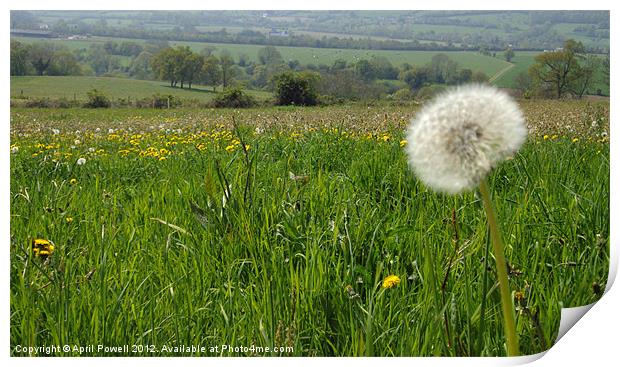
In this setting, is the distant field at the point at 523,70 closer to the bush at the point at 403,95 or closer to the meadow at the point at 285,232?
the meadow at the point at 285,232

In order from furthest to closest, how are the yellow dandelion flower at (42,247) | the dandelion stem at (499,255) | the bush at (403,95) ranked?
the bush at (403,95)
the yellow dandelion flower at (42,247)
the dandelion stem at (499,255)

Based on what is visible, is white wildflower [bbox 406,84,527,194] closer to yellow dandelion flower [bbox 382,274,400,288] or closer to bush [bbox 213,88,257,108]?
yellow dandelion flower [bbox 382,274,400,288]

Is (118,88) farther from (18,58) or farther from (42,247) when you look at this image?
(42,247)

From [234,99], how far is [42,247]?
58 cm

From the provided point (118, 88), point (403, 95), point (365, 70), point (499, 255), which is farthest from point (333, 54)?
A: point (499, 255)

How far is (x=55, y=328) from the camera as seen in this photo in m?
1.43

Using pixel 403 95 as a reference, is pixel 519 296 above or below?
below

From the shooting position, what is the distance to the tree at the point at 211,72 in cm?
170

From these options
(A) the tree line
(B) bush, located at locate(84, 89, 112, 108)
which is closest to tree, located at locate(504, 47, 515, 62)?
(A) the tree line

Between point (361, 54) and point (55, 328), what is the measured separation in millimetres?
972

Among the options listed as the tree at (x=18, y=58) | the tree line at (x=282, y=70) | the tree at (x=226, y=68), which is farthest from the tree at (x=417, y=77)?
the tree at (x=18, y=58)

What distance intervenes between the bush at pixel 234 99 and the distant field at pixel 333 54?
0.09 metres

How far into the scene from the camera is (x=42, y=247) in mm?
1565
